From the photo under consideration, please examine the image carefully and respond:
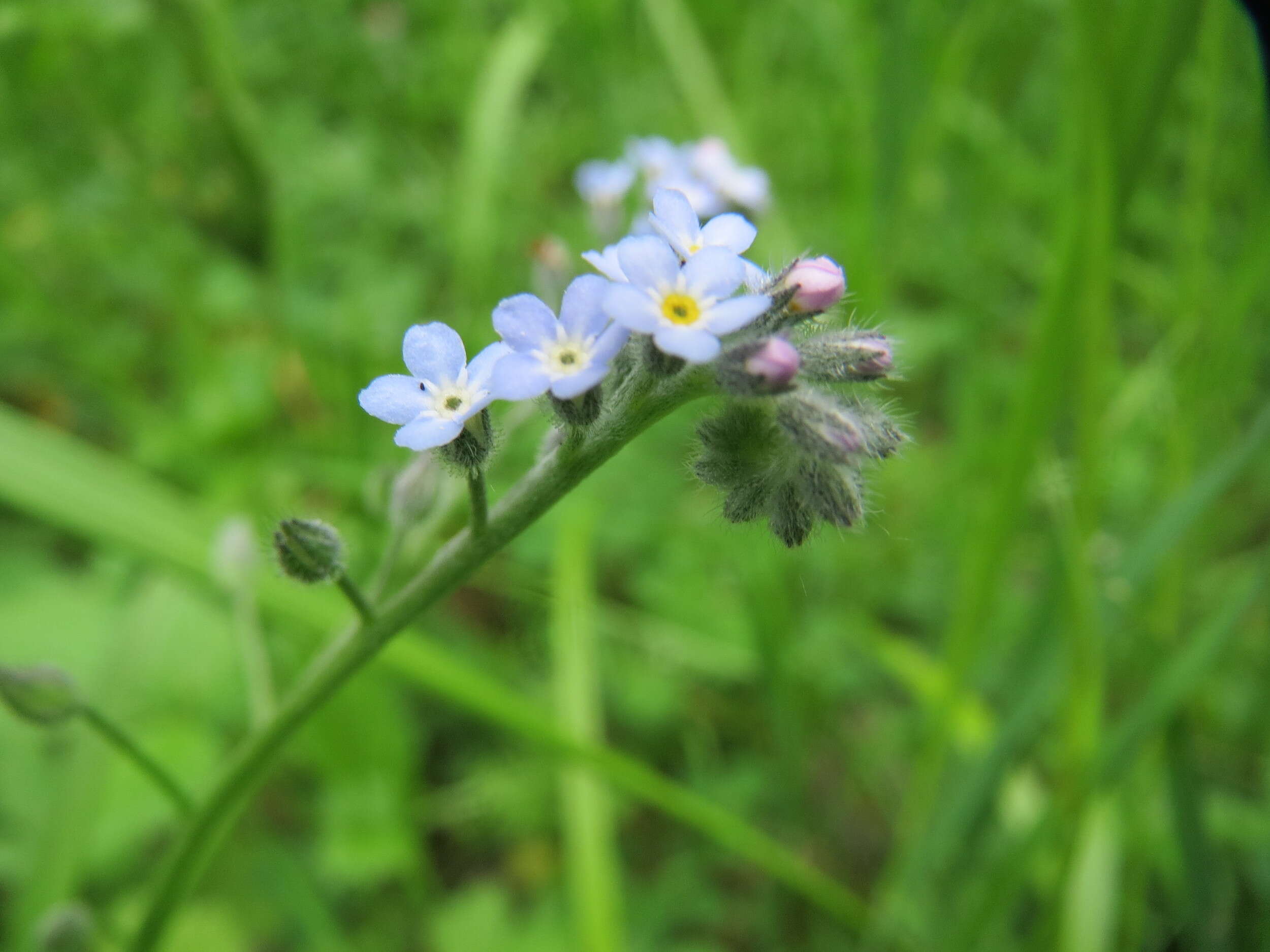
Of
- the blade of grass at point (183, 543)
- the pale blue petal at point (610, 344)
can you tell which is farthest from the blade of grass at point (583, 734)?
the pale blue petal at point (610, 344)

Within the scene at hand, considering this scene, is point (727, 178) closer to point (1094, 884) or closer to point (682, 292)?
point (682, 292)

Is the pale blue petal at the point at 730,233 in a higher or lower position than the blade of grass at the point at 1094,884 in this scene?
higher

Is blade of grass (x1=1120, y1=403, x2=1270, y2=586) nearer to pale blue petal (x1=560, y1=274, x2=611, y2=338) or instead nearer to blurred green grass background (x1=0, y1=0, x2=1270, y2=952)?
blurred green grass background (x1=0, y1=0, x2=1270, y2=952)

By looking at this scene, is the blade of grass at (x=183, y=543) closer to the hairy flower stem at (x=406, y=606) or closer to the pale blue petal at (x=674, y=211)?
the hairy flower stem at (x=406, y=606)

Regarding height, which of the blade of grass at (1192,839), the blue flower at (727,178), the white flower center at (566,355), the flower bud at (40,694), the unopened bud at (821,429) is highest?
the blue flower at (727,178)

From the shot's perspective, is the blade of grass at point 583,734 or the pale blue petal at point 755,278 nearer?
the pale blue petal at point 755,278

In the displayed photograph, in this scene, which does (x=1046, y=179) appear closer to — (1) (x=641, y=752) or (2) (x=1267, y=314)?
(2) (x=1267, y=314)

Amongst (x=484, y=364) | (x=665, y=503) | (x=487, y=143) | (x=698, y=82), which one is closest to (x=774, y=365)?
(x=484, y=364)

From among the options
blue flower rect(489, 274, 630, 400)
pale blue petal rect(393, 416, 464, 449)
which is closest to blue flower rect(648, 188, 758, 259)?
blue flower rect(489, 274, 630, 400)
